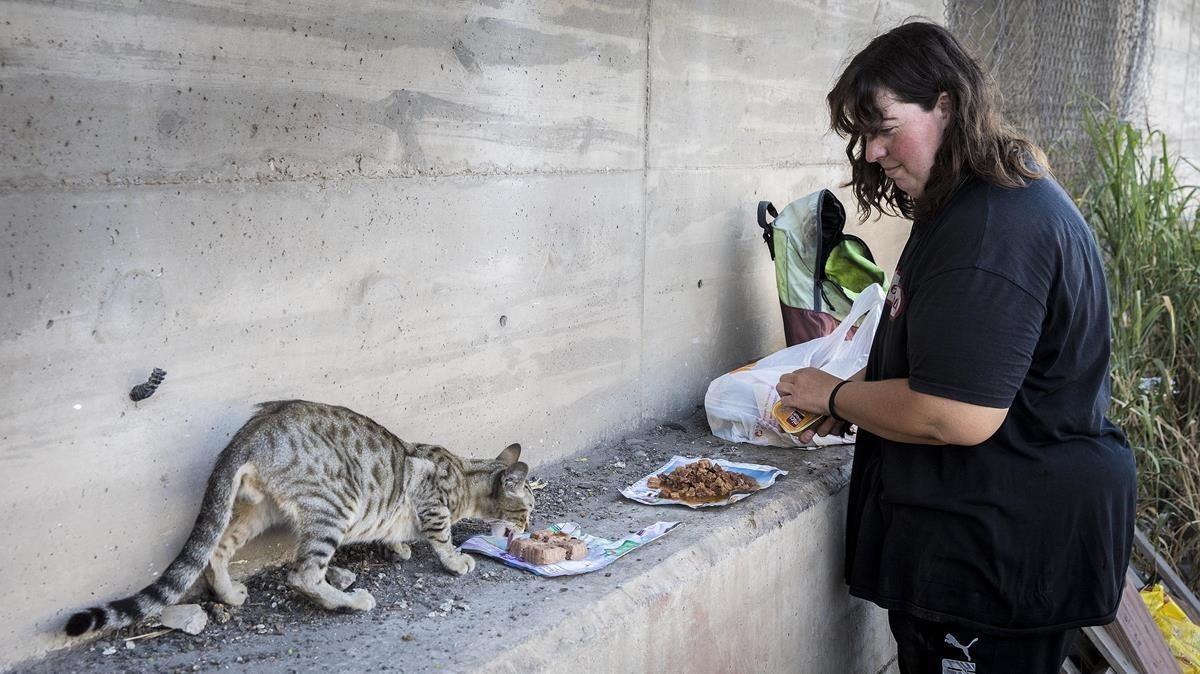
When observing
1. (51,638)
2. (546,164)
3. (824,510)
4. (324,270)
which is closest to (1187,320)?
(824,510)

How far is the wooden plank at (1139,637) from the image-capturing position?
4027 millimetres

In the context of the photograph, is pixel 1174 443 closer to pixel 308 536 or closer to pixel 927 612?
pixel 927 612

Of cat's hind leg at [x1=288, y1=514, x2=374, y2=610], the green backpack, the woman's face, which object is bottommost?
cat's hind leg at [x1=288, y1=514, x2=374, y2=610]

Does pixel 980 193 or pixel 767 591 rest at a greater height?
pixel 980 193

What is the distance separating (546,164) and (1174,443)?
12.5ft

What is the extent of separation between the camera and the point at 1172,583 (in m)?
4.90

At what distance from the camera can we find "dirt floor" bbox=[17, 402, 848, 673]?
103 inches

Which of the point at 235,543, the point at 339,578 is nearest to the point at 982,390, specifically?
the point at 339,578

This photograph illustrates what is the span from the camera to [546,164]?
3938 millimetres

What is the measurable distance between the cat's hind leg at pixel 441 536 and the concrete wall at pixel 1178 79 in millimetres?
8144

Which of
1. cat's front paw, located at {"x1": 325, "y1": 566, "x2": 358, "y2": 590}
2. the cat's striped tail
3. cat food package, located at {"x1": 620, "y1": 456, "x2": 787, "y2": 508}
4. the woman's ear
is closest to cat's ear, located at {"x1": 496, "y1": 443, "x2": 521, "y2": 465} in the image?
cat food package, located at {"x1": 620, "y1": 456, "x2": 787, "y2": 508}

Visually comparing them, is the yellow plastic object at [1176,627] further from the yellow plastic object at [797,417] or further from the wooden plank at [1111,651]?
the yellow plastic object at [797,417]

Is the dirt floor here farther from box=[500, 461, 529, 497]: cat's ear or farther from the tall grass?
the tall grass

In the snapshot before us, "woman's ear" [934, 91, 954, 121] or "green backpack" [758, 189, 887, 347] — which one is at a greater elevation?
"woman's ear" [934, 91, 954, 121]
